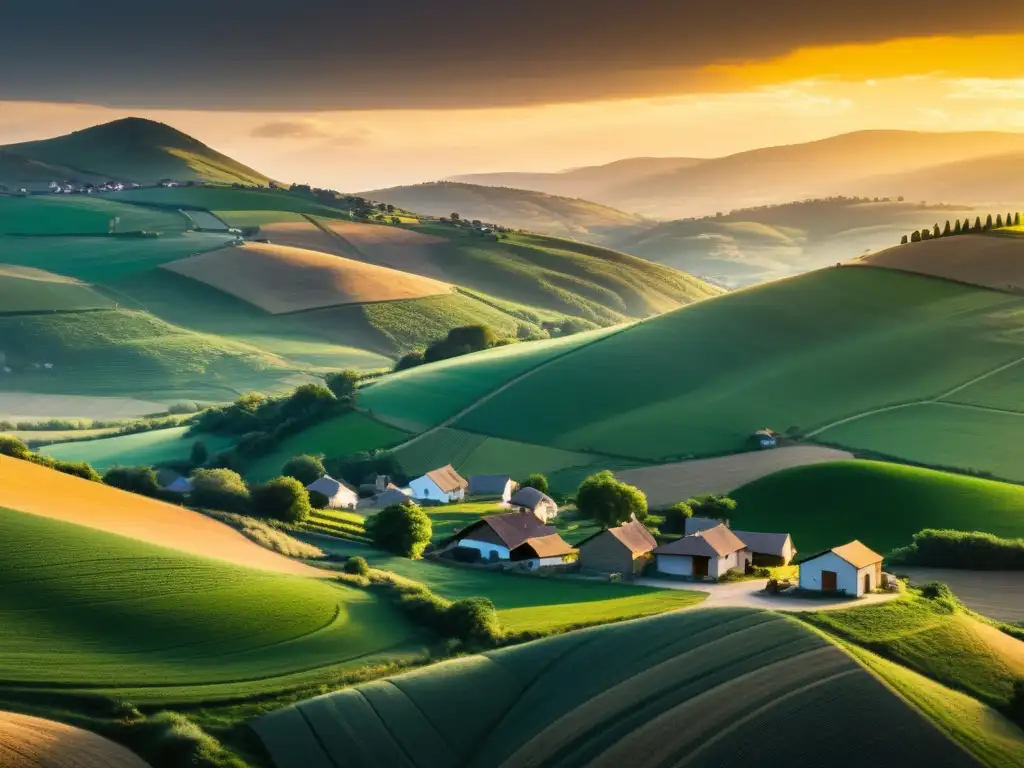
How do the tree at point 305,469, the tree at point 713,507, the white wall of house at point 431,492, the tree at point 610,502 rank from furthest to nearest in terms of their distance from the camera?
the tree at point 305,469 → the white wall of house at point 431,492 → the tree at point 713,507 → the tree at point 610,502

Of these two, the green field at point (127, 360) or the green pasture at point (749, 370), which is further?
the green field at point (127, 360)

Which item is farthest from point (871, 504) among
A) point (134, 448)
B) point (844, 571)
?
point (134, 448)

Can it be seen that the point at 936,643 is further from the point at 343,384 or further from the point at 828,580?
the point at 343,384

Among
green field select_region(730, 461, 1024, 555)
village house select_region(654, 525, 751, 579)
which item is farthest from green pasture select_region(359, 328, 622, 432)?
village house select_region(654, 525, 751, 579)

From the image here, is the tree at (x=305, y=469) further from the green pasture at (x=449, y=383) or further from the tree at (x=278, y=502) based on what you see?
the tree at (x=278, y=502)

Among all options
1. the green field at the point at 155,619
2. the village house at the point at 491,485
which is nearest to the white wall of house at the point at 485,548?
the green field at the point at 155,619

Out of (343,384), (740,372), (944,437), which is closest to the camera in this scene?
(944,437)

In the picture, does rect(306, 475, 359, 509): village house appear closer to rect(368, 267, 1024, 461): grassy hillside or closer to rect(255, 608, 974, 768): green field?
rect(368, 267, 1024, 461): grassy hillside
